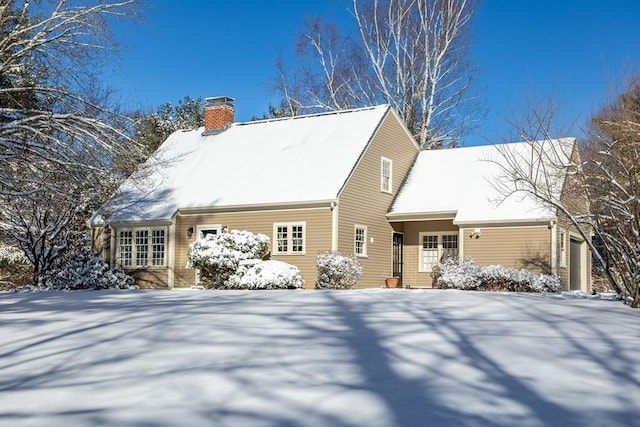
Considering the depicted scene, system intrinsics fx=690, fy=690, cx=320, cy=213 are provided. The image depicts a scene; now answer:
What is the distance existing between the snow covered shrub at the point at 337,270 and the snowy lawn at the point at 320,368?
906cm

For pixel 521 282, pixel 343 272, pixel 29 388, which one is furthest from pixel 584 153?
pixel 29 388

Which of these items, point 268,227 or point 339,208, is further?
point 268,227

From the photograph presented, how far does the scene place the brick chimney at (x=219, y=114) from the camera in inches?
1049

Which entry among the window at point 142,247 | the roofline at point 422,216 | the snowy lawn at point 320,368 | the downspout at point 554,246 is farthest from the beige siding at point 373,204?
the snowy lawn at point 320,368

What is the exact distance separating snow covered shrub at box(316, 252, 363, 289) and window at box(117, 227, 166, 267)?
20.6 ft

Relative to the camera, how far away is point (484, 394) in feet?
17.8

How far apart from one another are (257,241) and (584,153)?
9.27m

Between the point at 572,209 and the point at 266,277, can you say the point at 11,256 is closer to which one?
the point at 266,277

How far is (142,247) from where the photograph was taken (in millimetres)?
23562

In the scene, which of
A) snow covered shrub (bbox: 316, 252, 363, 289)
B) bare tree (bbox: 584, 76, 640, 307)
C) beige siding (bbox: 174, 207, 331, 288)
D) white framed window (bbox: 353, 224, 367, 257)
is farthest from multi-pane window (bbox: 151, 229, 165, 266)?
bare tree (bbox: 584, 76, 640, 307)

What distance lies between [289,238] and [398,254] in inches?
176

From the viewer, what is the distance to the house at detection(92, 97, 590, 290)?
20500mm

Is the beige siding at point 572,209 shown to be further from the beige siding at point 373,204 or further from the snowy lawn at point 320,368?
the snowy lawn at point 320,368

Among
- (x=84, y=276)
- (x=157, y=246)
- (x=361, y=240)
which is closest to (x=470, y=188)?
(x=361, y=240)
